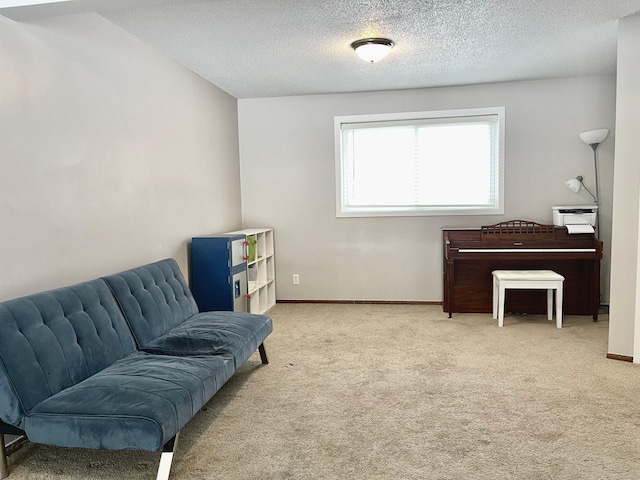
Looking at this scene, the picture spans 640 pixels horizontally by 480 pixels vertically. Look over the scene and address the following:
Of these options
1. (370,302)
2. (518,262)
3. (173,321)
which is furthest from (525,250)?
(173,321)

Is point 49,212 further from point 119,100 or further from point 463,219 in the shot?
point 463,219

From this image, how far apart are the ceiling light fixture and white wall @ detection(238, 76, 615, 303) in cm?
166

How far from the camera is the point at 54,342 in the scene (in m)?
2.24

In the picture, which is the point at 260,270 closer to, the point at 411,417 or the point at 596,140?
Answer: the point at 411,417

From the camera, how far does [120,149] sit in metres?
3.33

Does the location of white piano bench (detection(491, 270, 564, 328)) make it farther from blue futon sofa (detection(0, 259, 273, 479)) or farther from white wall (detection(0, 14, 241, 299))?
A: white wall (detection(0, 14, 241, 299))

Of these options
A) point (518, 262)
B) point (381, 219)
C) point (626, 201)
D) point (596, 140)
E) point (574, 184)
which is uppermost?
point (596, 140)

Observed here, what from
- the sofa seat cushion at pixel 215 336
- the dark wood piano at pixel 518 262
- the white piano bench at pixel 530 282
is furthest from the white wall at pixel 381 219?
the sofa seat cushion at pixel 215 336

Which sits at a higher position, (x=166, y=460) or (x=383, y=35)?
(x=383, y=35)

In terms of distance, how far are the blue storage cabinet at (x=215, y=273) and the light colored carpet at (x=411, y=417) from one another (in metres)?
0.54

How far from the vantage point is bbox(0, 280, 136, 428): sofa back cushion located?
2.03 metres

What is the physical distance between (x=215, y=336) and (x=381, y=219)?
117 inches

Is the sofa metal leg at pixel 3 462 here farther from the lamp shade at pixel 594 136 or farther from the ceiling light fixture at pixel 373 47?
the lamp shade at pixel 594 136

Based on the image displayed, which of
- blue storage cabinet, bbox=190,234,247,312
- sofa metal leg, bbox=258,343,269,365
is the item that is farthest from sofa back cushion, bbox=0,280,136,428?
blue storage cabinet, bbox=190,234,247,312
